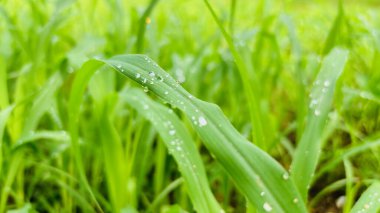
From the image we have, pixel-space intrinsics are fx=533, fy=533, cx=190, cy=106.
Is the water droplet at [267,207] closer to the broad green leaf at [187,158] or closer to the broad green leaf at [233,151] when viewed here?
the broad green leaf at [233,151]

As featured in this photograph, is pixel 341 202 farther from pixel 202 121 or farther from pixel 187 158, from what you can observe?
pixel 202 121

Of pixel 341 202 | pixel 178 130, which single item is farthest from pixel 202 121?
pixel 341 202

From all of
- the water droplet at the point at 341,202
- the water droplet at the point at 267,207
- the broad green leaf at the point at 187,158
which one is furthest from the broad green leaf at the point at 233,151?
the water droplet at the point at 341,202

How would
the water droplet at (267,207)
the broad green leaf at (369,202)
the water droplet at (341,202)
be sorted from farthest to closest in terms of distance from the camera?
the water droplet at (341,202) < the broad green leaf at (369,202) < the water droplet at (267,207)

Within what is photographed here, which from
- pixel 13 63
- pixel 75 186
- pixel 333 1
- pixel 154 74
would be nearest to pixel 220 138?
pixel 154 74

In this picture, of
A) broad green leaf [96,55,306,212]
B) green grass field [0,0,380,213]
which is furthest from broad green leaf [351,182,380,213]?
broad green leaf [96,55,306,212]

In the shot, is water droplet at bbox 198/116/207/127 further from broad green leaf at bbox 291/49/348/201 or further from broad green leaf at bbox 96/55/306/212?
broad green leaf at bbox 291/49/348/201
